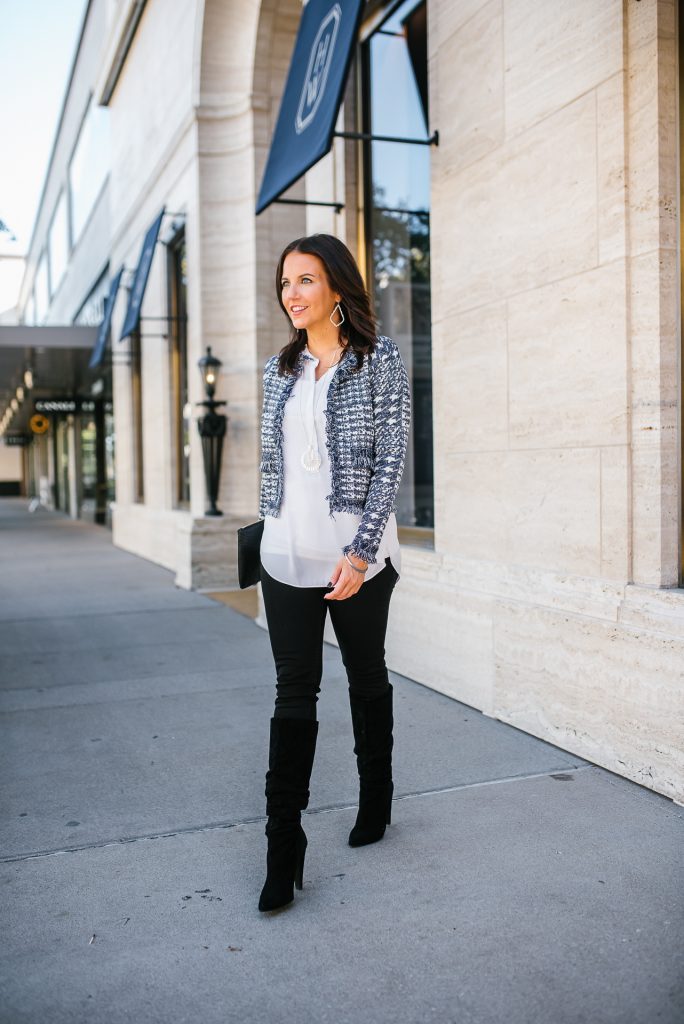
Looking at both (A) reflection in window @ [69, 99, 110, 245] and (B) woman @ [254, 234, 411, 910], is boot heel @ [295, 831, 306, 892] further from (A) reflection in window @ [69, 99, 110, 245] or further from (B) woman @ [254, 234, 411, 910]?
(A) reflection in window @ [69, 99, 110, 245]

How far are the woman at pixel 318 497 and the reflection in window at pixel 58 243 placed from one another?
27316 mm

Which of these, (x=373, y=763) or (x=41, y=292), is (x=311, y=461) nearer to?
(x=373, y=763)

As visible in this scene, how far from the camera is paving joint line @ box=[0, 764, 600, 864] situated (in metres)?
3.02

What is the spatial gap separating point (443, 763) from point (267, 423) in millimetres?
1812

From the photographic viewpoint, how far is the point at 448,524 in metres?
5.00

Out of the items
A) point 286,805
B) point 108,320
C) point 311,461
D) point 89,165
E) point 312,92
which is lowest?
point 286,805

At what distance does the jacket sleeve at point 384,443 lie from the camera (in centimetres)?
262

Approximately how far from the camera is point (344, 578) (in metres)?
2.59

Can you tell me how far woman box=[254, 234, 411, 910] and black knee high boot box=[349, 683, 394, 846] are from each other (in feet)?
0.65

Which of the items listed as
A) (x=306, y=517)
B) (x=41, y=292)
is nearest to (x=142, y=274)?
(x=306, y=517)

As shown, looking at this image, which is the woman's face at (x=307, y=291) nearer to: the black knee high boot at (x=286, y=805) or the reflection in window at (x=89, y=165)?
the black knee high boot at (x=286, y=805)

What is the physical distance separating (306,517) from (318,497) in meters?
0.07

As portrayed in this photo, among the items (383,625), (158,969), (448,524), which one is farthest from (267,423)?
(448,524)

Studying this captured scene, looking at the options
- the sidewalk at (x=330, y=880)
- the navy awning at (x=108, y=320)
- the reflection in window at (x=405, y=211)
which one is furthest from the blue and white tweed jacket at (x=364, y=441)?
the navy awning at (x=108, y=320)
